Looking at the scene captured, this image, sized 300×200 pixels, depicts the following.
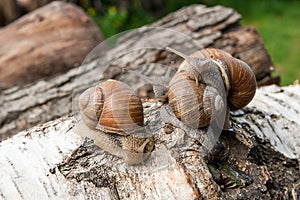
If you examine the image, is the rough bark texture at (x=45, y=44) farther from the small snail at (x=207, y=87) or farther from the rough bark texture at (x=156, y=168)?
the small snail at (x=207, y=87)

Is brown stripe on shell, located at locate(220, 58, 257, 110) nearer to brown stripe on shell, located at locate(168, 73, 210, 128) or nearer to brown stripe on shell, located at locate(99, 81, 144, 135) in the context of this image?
brown stripe on shell, located at locate(168, 73, 210, 128)

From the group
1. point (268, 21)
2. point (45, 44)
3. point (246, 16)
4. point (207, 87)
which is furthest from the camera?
point (246, 16)

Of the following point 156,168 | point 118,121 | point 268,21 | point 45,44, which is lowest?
point 268,21

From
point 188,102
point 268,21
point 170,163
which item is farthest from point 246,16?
point 170,163

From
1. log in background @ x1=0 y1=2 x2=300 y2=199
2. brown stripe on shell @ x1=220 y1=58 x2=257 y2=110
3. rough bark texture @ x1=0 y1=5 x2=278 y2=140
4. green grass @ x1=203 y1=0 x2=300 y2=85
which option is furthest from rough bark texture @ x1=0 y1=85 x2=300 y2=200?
green grass @ x1=203 y1=0 x2=300 y2=85

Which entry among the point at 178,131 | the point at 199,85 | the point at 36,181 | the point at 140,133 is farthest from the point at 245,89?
the point at 36,181

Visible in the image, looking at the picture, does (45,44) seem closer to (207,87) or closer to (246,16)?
(207,87)

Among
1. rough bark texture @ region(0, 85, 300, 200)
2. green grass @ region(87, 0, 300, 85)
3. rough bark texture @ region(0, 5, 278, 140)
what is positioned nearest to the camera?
rough bark texture @ region(0, 85, 300, 200)
